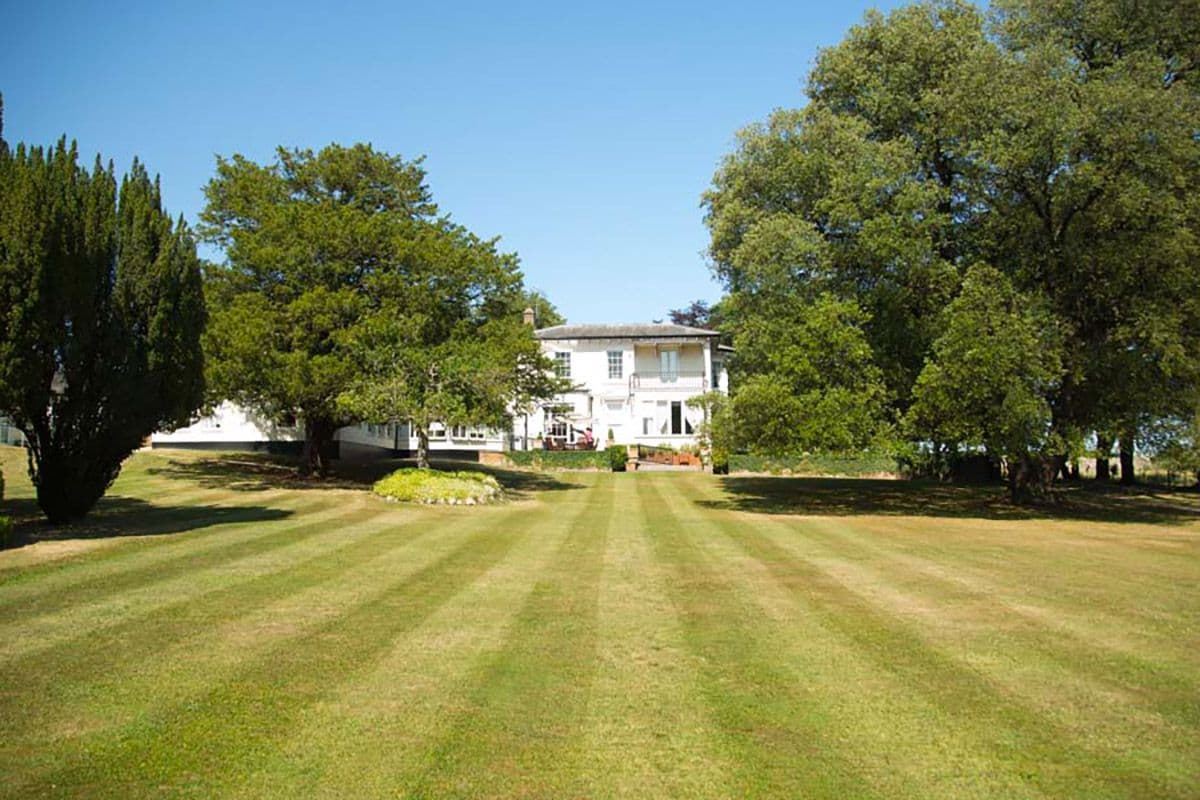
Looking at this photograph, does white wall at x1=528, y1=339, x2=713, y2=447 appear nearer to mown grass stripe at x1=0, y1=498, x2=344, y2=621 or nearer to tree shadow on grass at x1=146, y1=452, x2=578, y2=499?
tree shadow on grass at x1=146, y1=452, x2=578, y2=499

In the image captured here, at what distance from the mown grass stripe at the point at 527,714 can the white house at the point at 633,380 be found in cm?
4332

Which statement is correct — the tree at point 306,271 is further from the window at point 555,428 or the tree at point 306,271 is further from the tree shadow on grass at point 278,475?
the window at point 555,428

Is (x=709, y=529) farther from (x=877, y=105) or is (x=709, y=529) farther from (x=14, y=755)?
(x=877, y=105)

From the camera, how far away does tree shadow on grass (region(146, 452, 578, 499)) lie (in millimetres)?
27516

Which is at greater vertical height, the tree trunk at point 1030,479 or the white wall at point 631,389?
the white wall at point 631,389

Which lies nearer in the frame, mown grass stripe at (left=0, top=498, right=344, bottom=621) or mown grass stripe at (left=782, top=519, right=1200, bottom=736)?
mown grass stripe at (left=782, top=519, right=1200, bottom=736)

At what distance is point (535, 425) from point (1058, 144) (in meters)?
37.1

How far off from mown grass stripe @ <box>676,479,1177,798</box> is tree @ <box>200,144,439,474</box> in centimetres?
2008

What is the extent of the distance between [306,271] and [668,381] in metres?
29.8

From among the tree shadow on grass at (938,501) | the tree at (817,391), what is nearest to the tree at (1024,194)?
the tree at (817,391)

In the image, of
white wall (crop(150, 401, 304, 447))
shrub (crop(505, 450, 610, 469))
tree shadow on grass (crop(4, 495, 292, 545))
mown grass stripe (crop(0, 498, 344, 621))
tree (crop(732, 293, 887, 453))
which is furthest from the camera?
shrub (crop(505, 450, 610, 469))

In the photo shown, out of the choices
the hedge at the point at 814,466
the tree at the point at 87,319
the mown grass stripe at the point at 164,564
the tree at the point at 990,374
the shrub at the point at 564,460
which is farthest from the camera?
the shrub at the point at 564,460

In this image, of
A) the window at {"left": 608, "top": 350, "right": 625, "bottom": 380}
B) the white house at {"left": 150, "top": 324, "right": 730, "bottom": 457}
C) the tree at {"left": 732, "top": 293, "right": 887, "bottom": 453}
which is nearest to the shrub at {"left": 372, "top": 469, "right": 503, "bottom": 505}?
the tree at {"left": 732, "top": 293, "right": 887, "bottom": 453}

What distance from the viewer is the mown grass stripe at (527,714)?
5480mm
